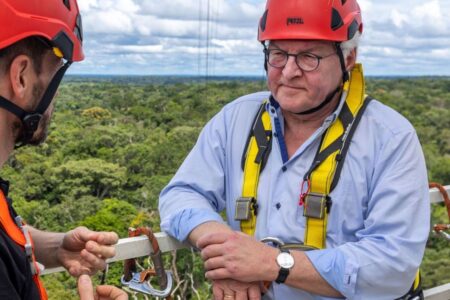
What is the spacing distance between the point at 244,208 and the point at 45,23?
3.19ft

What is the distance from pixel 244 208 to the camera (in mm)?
2023

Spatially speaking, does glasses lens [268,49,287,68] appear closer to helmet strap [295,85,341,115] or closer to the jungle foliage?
helmet strap [295,85,341,115]

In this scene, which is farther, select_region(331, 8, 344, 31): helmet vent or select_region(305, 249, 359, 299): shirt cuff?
select_region(331, 8, 344, 31): helmet vent

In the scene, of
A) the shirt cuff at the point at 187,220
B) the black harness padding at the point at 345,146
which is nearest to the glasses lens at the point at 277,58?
the black harness padding at the point at 345,146

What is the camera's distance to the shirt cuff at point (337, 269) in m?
1.81

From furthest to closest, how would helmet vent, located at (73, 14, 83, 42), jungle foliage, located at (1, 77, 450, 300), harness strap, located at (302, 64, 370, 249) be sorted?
jungle foliage, located at (1, 77, 450, 300), harness strap, located at (302, 64, 370, 249), helmet vent, located at (73, 14, 83, 42)

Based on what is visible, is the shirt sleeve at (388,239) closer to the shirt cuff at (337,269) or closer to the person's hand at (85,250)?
the shirt cuff at (337,269)

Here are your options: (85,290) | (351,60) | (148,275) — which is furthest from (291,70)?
(85,290)

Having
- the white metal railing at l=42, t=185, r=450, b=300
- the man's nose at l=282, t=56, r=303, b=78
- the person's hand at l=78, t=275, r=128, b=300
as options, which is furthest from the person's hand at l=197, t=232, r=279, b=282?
the man's nose at l=282, t=56, r=303, b=78

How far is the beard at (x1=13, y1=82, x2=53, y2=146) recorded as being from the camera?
131 centimetres

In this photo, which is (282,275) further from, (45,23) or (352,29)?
(45,23)

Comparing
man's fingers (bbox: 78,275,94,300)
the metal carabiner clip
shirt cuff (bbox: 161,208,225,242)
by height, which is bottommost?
the metal carabiner clip

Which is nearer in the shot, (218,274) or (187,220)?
(218,274)

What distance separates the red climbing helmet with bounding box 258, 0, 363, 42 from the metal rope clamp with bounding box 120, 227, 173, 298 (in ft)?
2.74
